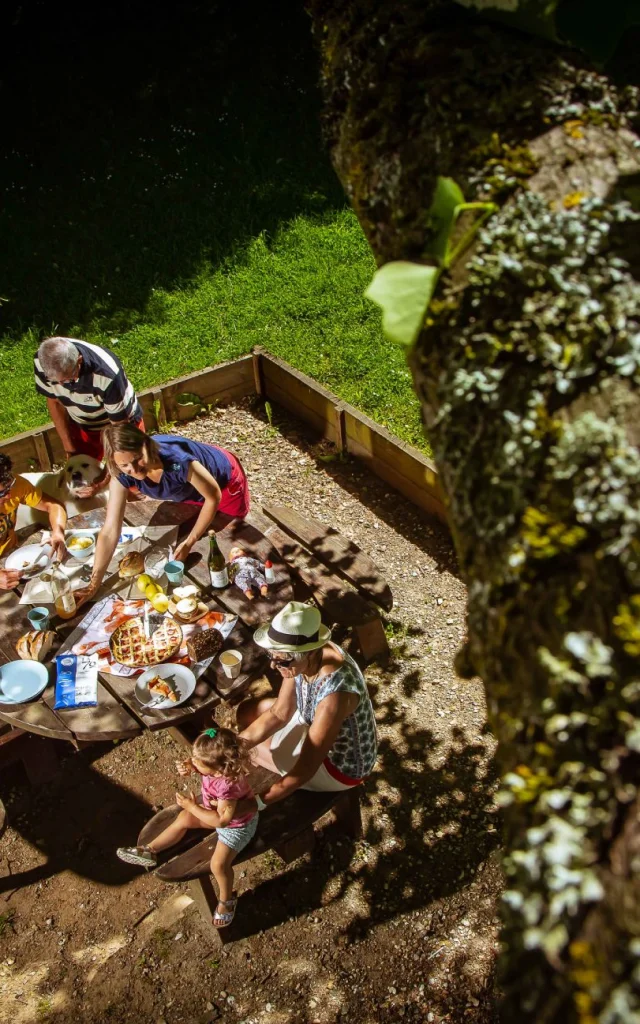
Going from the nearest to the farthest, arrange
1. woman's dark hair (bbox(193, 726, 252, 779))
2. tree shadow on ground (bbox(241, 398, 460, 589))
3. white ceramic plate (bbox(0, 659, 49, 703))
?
woman's dark hair (bbox(193, 726, 252, 779)) → white ceramic plate (bbox(0, 659, 49, 703)) → tree shadow on ground (bbox(241, 398, 460, 589))

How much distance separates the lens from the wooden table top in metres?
4.20

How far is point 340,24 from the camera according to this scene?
192cm

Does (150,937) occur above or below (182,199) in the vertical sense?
below

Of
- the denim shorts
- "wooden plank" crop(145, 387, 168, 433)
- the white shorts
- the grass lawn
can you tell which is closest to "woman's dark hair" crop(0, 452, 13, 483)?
the white shorts

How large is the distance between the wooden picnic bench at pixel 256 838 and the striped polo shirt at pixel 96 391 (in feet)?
9.61

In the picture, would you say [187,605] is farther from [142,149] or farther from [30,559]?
[142,149]

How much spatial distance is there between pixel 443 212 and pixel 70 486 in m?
4.87

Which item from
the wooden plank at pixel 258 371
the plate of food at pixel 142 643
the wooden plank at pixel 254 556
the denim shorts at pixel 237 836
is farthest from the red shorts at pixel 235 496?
the wooden plank at pixel 258 371

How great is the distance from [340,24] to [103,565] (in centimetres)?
365

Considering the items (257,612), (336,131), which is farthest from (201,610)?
(336,131)

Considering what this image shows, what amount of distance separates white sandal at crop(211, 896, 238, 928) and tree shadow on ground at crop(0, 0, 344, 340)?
652 centimetres

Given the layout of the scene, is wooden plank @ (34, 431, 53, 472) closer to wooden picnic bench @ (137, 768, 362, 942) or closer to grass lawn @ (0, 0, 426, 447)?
grass lawn @ (0, 0, 426, 447)

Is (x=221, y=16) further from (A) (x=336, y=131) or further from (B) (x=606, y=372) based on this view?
(B) (x=606, y=372)

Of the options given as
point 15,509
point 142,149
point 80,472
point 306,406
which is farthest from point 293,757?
point 142,149
